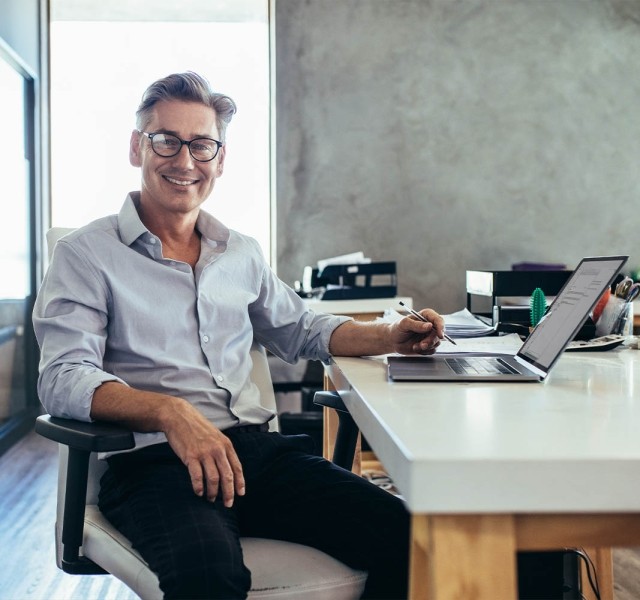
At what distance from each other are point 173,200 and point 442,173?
3059mm

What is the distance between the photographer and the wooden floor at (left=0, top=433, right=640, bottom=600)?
86.3 inches

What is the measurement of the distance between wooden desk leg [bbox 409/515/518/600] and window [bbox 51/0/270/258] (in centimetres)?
396

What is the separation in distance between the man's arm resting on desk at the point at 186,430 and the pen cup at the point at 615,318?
0.96 m

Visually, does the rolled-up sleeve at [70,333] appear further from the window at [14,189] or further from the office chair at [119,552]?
the window at [14,189]

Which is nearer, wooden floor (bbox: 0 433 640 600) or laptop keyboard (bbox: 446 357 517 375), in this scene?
laptop keyboard (bbox: 446 357 517 375)

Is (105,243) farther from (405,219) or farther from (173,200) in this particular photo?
(405,219)

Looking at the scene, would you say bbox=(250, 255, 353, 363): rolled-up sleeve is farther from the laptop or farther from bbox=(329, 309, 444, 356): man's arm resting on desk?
the laptop

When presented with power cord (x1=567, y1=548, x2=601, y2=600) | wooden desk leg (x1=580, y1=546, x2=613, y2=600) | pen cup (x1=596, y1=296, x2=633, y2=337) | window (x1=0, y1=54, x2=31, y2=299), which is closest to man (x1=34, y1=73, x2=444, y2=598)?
pen cup (x1=596, y1=296, x2=633, y2=337)

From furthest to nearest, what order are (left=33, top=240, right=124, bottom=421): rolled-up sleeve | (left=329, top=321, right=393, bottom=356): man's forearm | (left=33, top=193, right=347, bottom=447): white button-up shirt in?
1. (left=329, top=321, right=393, bottom=356): man's forearm
2. (left=33, top=193, right=347, bottom=447): white button-up shirt
3. (left=33, top=240, right=124, bottom=421): rolled-up sleeve

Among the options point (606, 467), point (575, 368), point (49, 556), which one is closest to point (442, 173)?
point (49, 556)

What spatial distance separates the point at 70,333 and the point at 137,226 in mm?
270

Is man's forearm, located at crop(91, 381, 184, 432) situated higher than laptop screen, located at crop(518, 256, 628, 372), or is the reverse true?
laptop screen, located at crop(518, 256, 628, 372)

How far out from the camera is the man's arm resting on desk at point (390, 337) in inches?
56.3

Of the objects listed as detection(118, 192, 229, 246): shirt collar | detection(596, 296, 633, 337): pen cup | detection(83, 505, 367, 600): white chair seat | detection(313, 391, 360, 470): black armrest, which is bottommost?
detection(83, 505, 367, 600): white chair seat
